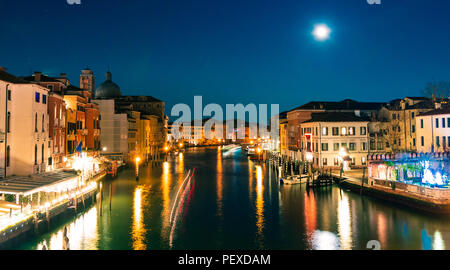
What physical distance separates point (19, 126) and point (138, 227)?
44.8 ft

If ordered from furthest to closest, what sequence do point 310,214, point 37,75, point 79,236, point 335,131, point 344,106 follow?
point 344,106
point 335,131
point 37,75
point 310,214
point 79,236

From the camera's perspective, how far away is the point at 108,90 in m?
83.2

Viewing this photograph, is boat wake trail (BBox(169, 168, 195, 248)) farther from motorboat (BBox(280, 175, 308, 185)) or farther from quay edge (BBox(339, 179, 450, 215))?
quay edge (BBox(339, 179, 450, 215))

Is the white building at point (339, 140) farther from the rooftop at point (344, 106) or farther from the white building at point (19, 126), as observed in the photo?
the white building at point (19, 126)

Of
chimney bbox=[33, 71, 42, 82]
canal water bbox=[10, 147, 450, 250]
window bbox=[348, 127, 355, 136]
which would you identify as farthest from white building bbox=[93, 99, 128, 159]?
window bbox=[348, 127, 355, 136]

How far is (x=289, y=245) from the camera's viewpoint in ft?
58.3

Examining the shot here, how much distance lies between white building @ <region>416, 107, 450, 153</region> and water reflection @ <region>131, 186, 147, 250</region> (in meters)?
30.8

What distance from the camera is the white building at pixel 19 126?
24.1 m

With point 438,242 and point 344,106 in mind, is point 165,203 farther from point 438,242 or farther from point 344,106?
point 344,106

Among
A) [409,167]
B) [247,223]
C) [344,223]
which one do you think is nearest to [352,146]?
[409,167]

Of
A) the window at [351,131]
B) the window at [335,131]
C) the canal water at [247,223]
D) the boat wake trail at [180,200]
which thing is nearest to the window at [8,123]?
the canal water at [247,223]

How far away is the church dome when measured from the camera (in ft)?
271
